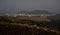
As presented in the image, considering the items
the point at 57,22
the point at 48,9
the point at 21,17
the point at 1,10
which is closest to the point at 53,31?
the point at 57,22

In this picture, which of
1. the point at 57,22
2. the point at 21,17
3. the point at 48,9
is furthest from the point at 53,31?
the point at 21,17

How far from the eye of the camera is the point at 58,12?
3.56 feet

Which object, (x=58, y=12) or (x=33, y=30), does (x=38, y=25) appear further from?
(x=58, y=12)

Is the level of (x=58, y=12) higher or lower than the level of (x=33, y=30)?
higher

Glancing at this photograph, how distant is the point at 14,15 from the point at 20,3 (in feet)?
0.44

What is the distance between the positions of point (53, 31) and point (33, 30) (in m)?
0.19

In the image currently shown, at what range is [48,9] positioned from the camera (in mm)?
1101

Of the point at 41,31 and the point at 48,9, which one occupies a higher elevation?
the point at 48,9

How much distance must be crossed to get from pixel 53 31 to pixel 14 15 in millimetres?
407

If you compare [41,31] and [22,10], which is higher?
[22,10]

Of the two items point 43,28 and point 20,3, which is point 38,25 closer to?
point 43,28

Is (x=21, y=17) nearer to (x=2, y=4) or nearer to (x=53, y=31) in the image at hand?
(x=2, y=4)

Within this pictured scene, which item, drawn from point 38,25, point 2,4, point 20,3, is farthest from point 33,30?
point 2,4

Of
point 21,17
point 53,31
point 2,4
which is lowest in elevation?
point 53,31
